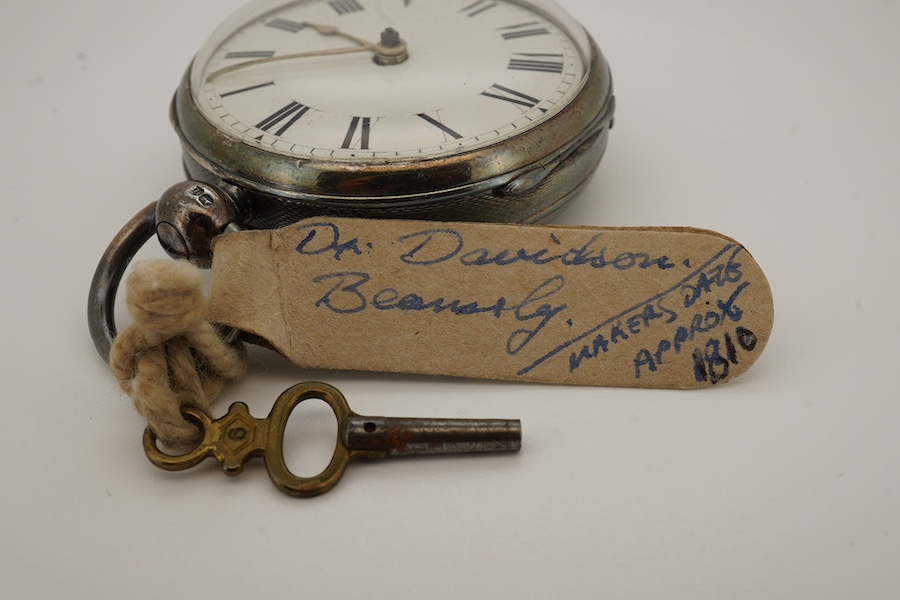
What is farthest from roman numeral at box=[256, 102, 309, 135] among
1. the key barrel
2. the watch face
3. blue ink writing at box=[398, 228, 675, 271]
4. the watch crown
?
the key barrel

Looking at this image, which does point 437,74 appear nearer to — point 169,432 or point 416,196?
point 416,196

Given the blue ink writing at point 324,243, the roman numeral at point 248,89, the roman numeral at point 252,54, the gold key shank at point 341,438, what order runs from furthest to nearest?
the roman numeral at point 252,54, the roman numeral at point 248,89, the blue ink writing at point 324,243, the gold key shank at point 341,438

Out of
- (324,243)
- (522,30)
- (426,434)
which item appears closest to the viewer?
(426,434)

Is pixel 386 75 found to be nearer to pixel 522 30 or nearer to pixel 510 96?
pixel 510 96

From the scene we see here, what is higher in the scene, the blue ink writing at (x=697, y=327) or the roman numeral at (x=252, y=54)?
the roman numeral at (x=252, y=54)

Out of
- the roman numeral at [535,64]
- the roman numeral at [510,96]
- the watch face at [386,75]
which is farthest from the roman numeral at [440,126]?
the roman numeral at [535,64]

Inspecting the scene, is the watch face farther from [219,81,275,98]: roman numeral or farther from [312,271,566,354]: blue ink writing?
[312,271,566,354]: blue ink writing

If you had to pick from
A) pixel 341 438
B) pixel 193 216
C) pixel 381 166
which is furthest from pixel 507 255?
pixel 193 216

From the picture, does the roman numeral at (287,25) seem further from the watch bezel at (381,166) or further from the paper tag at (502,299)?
the paper tag at (502,299)
